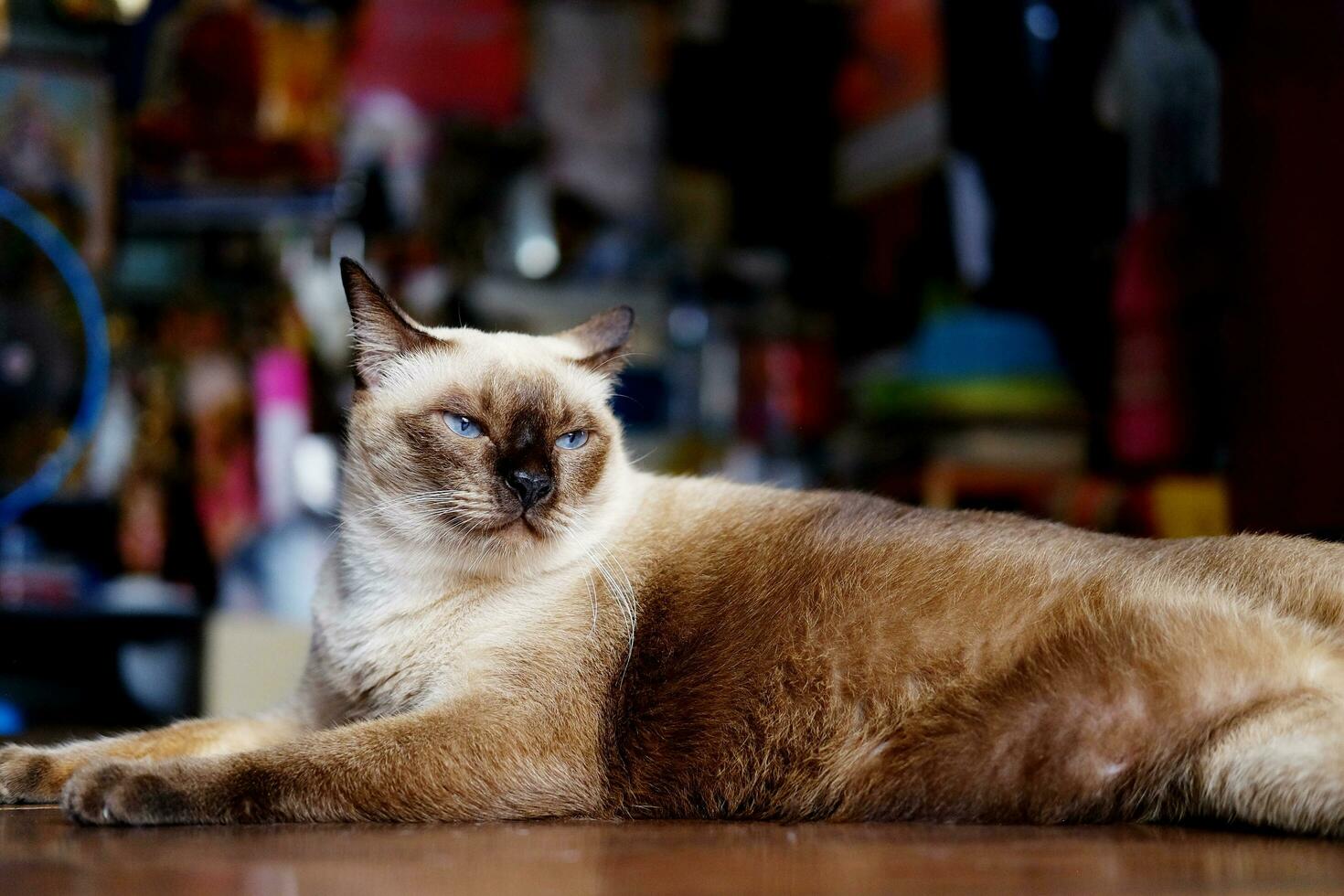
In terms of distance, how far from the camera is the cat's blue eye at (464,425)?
1.76 m

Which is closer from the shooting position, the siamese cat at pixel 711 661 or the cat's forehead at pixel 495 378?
the siamese cat at pixel 711 661

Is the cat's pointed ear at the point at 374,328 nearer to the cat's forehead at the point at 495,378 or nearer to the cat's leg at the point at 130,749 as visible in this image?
the cat's forehead at the point at 495,378

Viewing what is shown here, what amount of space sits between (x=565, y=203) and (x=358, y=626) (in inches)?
133

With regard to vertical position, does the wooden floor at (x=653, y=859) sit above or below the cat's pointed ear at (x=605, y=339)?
below

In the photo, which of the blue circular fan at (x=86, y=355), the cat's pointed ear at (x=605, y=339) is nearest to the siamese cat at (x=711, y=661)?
the cat's pointed ear at (x=605, y=339)

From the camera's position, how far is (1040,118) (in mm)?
3531

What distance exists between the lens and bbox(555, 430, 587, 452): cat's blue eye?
183cm

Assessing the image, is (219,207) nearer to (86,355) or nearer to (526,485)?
(86,355)

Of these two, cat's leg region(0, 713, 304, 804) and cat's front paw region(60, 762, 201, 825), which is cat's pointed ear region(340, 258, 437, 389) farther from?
cat's front paw region(60, 762, 201, 825)

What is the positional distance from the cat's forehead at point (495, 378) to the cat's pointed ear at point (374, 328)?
24 millimetres

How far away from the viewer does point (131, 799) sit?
138 cm

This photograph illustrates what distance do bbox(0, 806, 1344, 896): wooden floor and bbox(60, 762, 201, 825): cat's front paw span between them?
0.06 feet

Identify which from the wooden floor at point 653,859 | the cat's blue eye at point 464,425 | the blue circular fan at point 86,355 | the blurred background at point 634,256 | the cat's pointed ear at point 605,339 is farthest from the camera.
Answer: the blue circular fan at point 86,355

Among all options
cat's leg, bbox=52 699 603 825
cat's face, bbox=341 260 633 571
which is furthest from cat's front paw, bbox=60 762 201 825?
cat's face, bbox=341 260 633 571
